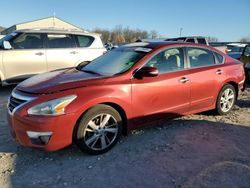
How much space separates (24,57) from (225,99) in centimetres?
539

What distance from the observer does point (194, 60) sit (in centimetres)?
500

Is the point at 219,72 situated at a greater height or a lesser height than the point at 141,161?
greater

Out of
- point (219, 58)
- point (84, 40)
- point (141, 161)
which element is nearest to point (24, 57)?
point (84, 40)

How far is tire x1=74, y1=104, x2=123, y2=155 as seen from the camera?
144 inches

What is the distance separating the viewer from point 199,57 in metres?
5.14

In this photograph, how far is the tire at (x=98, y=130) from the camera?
3.65 metres

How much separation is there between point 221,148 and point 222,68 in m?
1.86

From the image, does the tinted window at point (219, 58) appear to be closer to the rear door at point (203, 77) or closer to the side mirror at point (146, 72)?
the rear door at point (203, 77)

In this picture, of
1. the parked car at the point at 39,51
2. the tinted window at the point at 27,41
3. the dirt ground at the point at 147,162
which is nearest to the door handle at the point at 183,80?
the dirt ground at the point at 147,162

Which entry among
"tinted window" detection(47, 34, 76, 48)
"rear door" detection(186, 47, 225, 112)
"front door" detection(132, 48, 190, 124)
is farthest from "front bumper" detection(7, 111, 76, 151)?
"tinted window" detection(47, 34, 76, 48)

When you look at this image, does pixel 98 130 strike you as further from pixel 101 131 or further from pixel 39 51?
pixel 39 51

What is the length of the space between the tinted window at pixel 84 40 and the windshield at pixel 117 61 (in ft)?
12.4

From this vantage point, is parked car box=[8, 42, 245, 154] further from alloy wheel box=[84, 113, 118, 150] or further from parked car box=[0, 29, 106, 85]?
parked car box=[0, 29, 106, 85]

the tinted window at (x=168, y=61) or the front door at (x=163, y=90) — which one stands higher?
the tinted window at (x=168, y=61)
